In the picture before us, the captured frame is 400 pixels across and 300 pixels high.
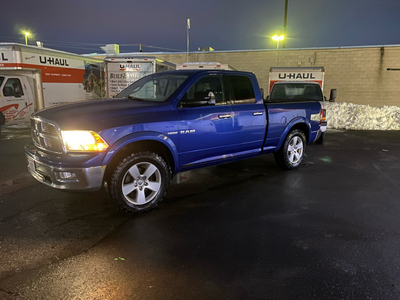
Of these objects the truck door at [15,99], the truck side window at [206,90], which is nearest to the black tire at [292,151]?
the truck side window at [206,90]

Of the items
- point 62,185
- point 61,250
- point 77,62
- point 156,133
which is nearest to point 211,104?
point 156,133

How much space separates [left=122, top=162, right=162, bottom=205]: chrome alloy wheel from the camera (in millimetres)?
4094

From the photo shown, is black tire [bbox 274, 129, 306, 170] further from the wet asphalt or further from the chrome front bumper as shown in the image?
the chrome front bumper

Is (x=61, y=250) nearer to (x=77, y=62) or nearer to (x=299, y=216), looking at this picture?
(x=299, y=216)

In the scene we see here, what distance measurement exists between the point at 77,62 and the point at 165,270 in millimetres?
13894

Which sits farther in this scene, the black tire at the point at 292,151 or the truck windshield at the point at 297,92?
the truck windshield at the point at 297,92

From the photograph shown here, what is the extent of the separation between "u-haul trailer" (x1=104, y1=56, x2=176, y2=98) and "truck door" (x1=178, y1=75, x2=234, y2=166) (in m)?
7.59

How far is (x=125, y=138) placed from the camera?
388cm

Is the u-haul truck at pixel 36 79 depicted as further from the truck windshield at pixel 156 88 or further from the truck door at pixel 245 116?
the truck door at pixel 245 116

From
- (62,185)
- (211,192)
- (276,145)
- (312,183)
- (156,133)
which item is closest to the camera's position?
(62,185)

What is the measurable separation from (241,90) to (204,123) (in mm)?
1181

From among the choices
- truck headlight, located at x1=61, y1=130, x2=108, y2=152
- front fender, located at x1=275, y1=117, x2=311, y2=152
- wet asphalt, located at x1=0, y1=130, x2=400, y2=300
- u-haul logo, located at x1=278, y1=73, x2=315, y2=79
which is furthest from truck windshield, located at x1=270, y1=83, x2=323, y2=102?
truck headlight, located at x1=61, y1=130, x2=108, y2=152

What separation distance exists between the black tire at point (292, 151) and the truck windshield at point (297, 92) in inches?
146

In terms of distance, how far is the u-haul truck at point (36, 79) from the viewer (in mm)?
11250
